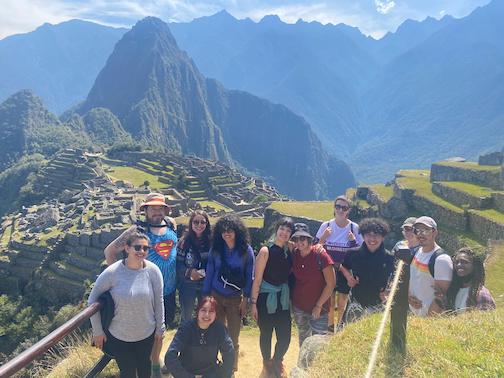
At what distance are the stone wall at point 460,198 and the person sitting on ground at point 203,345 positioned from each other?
15608 mm

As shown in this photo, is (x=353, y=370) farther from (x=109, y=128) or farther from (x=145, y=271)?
(x=109, y=128)

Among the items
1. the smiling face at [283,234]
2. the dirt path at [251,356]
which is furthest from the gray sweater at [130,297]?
the dirt path at [251,356]

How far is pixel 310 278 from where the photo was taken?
16.3 feet

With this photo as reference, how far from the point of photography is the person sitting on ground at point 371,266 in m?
5.03

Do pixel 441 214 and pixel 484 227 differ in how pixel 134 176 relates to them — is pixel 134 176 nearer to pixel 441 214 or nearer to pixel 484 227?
pixel 441 214

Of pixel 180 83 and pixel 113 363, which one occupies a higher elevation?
pixel 180 83

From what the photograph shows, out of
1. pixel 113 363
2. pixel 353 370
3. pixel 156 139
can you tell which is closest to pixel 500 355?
pixel 353 370

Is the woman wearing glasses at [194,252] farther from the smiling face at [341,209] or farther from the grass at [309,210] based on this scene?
the grass at [309,210]

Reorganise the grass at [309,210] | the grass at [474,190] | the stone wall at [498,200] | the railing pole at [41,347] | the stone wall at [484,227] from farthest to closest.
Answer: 1. the grass at [309,210]
2. the grass at [474,190]
3. the stone wall at [498,200]
4. the stone wall at [484,227]
5. the railing pole at [41,347]

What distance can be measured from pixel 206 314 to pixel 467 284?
292cm

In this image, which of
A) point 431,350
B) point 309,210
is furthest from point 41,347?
point 309,210

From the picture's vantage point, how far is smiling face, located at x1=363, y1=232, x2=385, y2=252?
5016 millimetres

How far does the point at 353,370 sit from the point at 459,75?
21773cm

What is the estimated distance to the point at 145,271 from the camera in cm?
402
